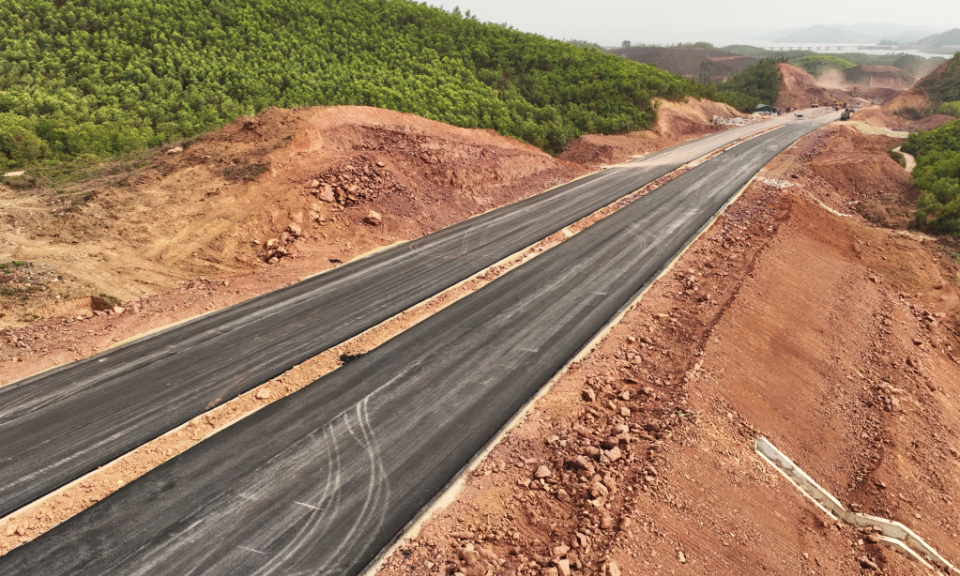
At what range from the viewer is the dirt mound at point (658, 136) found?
3528 cm

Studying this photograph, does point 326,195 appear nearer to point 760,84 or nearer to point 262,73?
point 262,73

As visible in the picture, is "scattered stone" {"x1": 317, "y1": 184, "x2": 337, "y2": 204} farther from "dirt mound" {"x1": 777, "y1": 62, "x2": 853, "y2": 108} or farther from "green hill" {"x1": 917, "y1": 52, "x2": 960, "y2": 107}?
"dirt mound" {"x1": 777, "y1": 62, "x2": 853, "y2": 108}

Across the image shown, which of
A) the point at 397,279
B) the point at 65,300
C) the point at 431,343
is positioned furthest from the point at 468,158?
the point at 65,300

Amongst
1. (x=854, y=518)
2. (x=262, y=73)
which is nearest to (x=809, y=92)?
(x=262, y=73)

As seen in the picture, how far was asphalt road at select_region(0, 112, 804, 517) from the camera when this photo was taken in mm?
9016

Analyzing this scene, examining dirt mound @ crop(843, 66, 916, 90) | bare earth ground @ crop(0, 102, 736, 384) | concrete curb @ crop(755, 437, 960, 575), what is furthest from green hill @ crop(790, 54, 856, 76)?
concrete curb @ crop(755, 437, 960, 575)

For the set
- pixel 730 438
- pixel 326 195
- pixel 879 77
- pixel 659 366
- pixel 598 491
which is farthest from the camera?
pixel 879 77

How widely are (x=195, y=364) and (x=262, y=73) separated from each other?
107ft

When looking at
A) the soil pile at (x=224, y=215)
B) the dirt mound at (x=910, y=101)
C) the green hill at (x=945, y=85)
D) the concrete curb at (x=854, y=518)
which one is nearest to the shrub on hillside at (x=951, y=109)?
the dirt mound at (x=910, y=101)

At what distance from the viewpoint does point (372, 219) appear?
67.2ft

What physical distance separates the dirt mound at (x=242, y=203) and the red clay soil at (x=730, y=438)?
1214cm

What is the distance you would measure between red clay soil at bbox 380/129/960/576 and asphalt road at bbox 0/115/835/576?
811 mm

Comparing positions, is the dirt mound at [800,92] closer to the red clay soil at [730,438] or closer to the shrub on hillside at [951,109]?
the shrub on hillside at [951,109]

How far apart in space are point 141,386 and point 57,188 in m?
16.8
